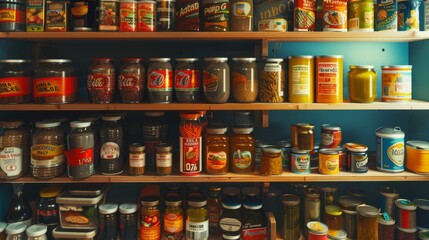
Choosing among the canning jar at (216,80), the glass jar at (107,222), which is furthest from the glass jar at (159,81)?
the glass jar at (107,222)

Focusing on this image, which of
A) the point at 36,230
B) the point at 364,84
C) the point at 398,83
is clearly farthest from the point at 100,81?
the point at 398,83

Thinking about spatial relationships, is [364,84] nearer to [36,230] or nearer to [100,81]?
[100,81]

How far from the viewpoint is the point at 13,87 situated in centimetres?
163

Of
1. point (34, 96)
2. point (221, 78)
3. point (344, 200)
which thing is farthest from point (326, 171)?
point (34, 96)

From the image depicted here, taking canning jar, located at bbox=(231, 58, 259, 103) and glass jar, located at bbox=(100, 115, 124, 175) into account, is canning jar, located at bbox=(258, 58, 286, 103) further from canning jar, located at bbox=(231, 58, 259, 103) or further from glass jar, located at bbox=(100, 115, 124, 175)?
glass jar, located at bbox=(100, 115, 124, 175)

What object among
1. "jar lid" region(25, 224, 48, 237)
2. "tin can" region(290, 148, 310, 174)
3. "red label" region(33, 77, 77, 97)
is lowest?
"jar lid" region(25, 224, 48, 237)

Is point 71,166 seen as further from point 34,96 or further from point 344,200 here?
point 344,200

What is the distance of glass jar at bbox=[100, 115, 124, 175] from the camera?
1.67 meters

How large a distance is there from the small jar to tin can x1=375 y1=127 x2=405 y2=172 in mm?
941

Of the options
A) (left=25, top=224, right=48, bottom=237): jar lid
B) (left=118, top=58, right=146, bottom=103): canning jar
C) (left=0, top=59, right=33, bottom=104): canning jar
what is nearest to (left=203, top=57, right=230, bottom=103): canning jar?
(left=118, top=58, right=146, bottom=103): canning jar

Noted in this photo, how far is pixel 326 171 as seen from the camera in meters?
1.69

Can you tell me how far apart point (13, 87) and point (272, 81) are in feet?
3.62

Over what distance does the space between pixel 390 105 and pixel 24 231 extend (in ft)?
5.43

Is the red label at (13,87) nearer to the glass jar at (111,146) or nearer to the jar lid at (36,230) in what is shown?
the glass jar at (111,146)
